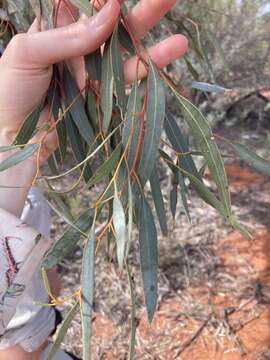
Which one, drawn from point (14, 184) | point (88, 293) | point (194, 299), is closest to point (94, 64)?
point (14, 184)

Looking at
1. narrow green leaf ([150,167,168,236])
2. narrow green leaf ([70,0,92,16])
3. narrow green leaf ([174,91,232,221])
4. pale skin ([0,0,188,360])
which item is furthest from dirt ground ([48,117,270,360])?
narrow green leaf ([70,0,92,16])

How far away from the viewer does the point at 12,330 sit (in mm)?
1090

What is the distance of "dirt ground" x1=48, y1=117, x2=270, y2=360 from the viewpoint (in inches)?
86.5

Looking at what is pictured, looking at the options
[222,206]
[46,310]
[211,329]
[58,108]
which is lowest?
[211,329]

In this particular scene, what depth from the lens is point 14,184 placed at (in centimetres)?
95

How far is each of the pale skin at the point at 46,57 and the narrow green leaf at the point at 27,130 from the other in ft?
0.12

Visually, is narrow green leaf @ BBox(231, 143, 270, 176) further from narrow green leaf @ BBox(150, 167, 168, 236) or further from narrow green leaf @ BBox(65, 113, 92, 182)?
narrow green leaf @ BBox(65, 113, 92, 182)

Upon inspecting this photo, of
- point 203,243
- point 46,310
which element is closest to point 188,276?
point 203,243

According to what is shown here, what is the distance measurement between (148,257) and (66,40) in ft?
1.23

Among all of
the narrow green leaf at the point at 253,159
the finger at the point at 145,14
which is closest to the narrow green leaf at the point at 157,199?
the narrow green leaf at the point at 253,159

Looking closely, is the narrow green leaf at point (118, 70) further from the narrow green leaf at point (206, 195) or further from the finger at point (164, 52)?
the narrow green leaf at point (206, 195)

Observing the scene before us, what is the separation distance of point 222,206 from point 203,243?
6.83 feet

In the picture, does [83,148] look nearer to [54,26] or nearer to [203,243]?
[54,26]

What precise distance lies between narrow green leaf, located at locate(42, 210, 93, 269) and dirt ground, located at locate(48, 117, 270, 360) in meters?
1.16
